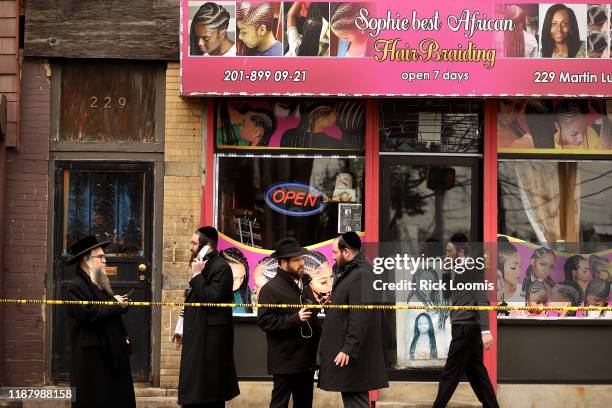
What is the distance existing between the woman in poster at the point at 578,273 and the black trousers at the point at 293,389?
11.9 ft

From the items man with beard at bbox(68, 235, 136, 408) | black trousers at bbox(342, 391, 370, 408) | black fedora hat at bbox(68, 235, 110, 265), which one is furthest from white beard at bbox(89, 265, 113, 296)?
black trousers at bbox(342, 391, 370, 408)

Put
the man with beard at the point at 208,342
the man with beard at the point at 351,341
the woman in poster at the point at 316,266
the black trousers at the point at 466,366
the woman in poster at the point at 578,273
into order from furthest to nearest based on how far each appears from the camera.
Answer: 1. the woman in poster at the point at 316,266
2. the woman in poster at the point at 578,273
3. the black trousers at the point at 466,366
4. the man with beard at the point at 208,342
5. the man with beard at the point at 351,341

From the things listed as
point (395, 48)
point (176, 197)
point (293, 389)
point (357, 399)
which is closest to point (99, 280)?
point (293, 389)

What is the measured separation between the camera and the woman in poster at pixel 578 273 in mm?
11000

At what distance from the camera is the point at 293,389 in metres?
8.82

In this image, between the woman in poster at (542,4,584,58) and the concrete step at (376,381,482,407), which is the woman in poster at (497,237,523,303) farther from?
the woman in poster at (542,4,584,58)

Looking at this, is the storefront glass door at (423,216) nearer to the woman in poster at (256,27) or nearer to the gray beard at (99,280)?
the woman in poster at (256,27)

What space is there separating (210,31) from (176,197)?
182 centimetres

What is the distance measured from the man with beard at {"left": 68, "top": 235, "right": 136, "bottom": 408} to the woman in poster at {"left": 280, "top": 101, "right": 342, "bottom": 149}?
11.1 feet

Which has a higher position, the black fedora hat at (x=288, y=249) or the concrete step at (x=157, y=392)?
the black fedora hat at (x=288, y=249)

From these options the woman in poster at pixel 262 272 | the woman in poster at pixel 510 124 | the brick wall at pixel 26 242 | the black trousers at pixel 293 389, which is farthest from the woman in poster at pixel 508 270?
the brick wall at pixel 26 242

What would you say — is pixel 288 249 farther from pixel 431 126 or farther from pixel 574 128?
pixel 574 128

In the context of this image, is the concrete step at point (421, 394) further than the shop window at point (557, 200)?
No

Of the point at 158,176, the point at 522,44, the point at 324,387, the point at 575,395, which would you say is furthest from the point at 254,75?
the point at 575,395
